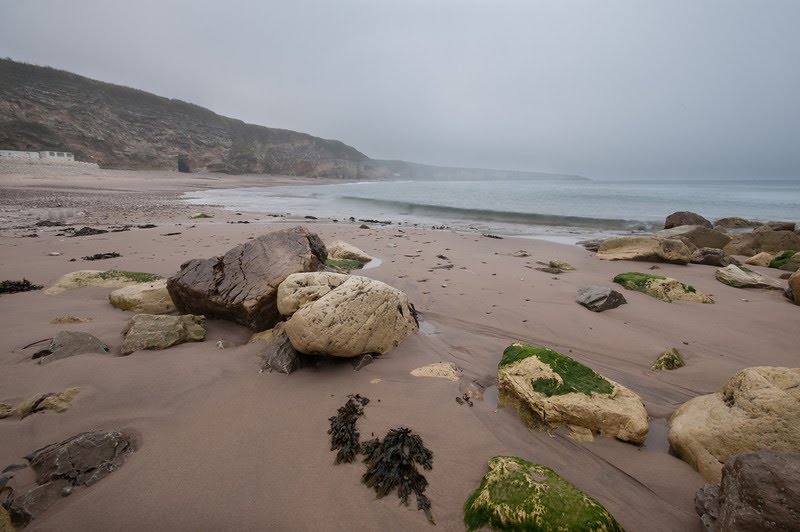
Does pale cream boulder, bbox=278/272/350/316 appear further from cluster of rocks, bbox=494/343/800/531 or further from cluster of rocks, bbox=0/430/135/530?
cluster of rocks, bbox=494/343/800/531

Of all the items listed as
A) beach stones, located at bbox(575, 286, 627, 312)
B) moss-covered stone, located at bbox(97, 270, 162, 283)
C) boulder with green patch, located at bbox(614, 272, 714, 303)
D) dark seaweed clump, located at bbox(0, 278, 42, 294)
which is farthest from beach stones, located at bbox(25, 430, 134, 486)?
boulder with green patch, located at bbox(614, 272, 714, 303)

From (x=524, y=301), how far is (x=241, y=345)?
4.44 meters

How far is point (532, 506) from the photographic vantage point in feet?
6.59

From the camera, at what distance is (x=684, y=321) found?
5.18 meters

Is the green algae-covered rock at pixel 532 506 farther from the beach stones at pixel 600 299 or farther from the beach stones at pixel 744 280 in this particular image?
the beach stones at pixel 744 280

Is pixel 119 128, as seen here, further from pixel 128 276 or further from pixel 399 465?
pixel 399 465

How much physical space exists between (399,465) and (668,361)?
3.43 metres

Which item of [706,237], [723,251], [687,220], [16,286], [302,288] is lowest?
[16,286]

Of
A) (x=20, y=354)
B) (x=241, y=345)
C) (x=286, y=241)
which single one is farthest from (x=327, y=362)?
(x=20, y=354)

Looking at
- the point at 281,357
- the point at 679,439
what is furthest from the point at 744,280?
the point at 281,357

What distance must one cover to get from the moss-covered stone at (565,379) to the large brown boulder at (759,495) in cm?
103

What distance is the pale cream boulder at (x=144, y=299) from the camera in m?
4.86

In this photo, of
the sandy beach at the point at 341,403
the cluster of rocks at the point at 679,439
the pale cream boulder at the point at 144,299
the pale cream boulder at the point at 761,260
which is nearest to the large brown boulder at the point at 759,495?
the cluster of rocks at the point at 679,439

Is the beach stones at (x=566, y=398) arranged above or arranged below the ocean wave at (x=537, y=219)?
below
